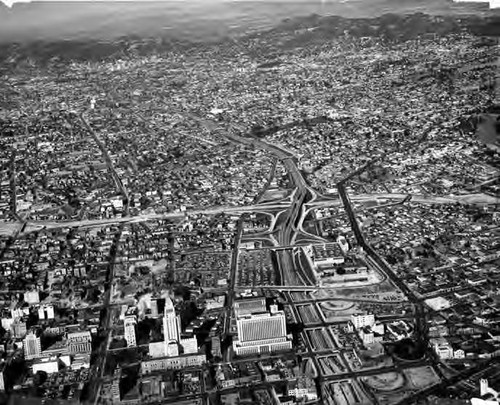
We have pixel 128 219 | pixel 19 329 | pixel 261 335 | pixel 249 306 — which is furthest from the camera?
pixel 128 219

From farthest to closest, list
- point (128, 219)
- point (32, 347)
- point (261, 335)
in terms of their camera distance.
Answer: point (128, 219)
point (32, 347)
point (261, 335)

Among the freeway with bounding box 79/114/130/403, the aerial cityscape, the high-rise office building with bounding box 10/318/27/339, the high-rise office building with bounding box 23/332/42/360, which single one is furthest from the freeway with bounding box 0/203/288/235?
the high-rise office building with bounding box 23/332/42/360

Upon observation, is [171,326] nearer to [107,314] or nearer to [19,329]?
[107,314]

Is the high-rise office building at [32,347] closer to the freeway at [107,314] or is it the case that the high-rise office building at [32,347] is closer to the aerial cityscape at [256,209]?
the aerial cityscape at [256,209]

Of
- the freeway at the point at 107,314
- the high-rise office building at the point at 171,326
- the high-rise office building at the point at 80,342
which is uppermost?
the high-rise office building at the point at 171,326

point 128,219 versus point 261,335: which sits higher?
point 261,335

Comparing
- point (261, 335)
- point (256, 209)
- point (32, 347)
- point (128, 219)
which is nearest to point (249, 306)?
point (261, 335)

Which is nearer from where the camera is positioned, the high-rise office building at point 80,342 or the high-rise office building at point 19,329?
the high-rise office building at point 80,342

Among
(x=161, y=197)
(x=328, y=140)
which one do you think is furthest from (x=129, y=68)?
(x=161, y=197)

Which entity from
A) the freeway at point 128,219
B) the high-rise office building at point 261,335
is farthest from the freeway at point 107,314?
the high-rise office building at point 261,335
